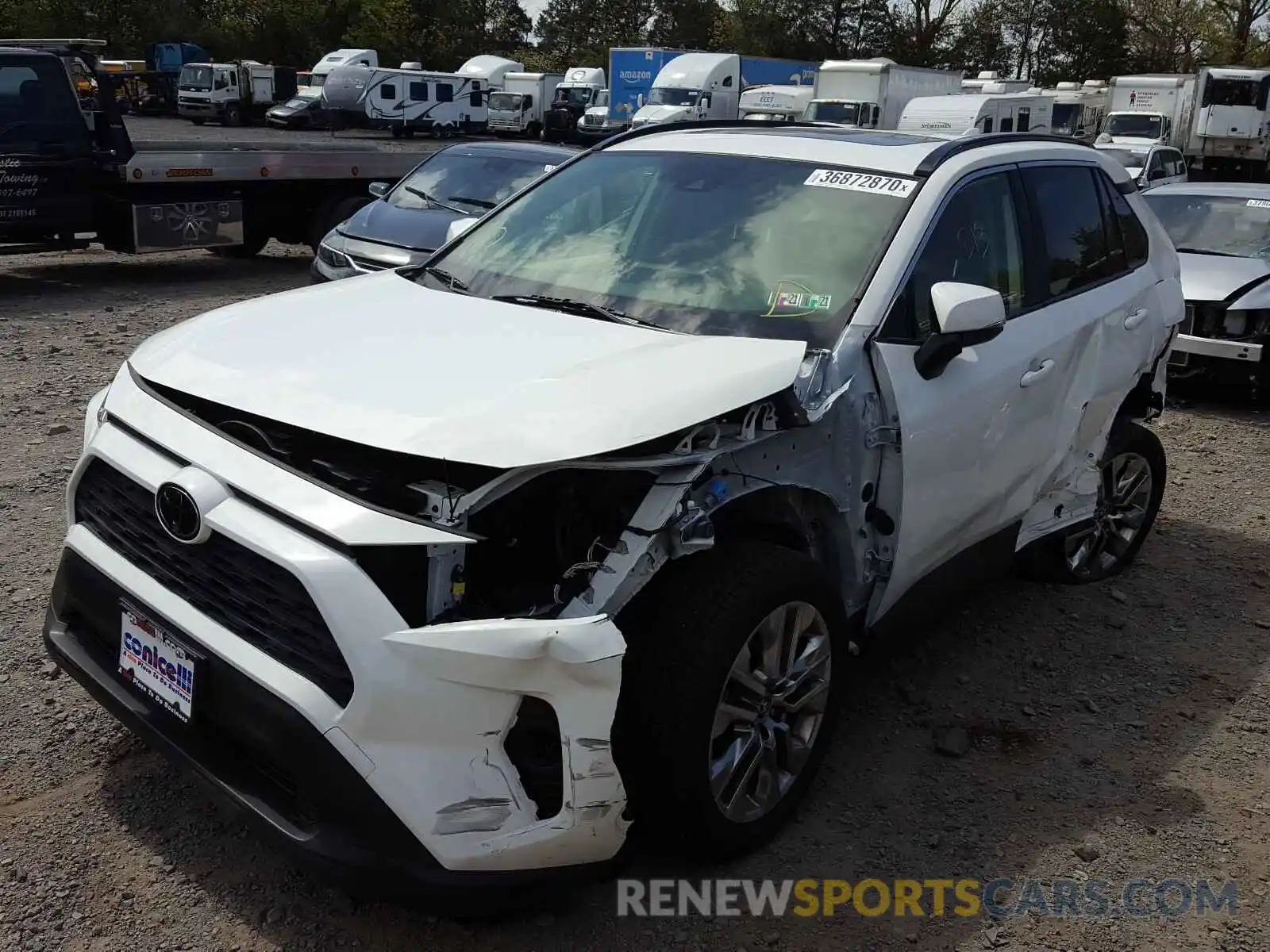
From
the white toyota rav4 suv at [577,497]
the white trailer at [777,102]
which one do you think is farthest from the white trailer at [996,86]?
the white toyota rav4 suv at [577,497]

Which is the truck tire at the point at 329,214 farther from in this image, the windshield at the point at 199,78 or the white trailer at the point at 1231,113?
the windshield at the point at 199,78

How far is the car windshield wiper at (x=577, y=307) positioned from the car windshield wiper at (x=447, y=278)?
17cm

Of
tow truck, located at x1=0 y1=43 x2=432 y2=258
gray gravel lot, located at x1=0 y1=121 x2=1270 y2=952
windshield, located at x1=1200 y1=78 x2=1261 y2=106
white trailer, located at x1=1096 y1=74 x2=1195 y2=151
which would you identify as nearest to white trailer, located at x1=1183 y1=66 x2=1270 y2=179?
windshield, located at x1=1200 y1=78 x2=1261 y2=106

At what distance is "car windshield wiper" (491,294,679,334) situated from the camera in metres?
3.34

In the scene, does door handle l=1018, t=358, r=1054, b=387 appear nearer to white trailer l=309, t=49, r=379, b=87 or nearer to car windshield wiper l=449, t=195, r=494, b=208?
car windshield wiper l=449, t=195, r=494, b=208

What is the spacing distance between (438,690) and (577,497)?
0.68 meters

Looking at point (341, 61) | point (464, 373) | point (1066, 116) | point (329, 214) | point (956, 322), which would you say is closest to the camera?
point (464, 373)

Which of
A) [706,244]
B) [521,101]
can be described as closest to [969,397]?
[706,244]

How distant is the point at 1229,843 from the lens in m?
3.33

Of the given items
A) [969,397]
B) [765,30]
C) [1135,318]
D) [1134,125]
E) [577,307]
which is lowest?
[969,397]

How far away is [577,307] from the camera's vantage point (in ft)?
11.3

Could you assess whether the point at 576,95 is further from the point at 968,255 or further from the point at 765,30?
the point at 968,255

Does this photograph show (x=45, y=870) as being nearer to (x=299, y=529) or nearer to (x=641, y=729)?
(x=299, y=529)

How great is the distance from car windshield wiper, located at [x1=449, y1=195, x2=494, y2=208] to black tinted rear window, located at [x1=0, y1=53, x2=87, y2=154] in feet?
12.6
